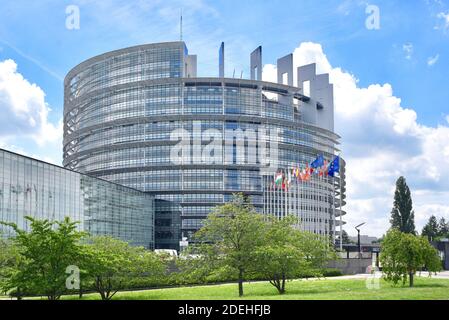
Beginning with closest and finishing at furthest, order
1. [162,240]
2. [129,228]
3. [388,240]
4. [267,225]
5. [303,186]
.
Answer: [267,225], [388,240], [129,228], [162,240], [303,186]

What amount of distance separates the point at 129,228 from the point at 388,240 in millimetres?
67449

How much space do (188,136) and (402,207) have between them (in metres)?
54.1

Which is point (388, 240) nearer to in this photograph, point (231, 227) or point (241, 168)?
point (231, 227)

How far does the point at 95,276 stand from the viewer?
42.1 meters

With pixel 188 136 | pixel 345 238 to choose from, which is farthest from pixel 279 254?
pixel 345 238

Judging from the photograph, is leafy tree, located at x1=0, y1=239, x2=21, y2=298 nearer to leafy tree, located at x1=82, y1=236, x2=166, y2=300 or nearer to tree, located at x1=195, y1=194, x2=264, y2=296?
leafy tree, located at x1=82, y1=236, x2=166, y2=300

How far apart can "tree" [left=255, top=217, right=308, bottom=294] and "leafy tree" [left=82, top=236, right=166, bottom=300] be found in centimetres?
887

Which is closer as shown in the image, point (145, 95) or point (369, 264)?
point (369, 264)

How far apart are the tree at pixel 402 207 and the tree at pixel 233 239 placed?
8674cm

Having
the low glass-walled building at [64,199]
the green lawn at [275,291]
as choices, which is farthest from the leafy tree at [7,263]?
the green lawn at [275,291]

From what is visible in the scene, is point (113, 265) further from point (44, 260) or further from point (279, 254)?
point (279, 254)

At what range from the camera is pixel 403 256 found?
52688 mm
